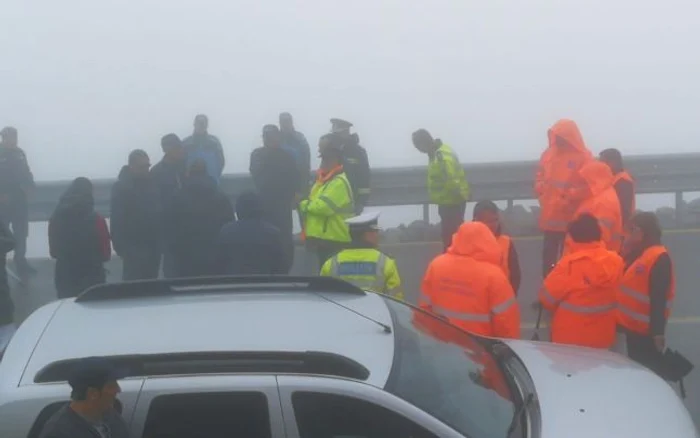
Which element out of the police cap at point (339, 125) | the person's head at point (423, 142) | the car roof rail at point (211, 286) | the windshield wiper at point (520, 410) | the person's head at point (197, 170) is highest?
the police cap at point (339, 125)

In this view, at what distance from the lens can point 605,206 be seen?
8289mm

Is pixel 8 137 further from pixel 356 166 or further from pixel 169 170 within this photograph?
pixel 356 166

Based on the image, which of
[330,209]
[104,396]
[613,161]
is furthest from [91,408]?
[613,161]

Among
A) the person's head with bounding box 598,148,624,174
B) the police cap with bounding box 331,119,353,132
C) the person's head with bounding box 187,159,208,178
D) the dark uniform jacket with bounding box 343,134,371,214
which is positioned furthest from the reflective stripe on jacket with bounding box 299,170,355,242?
the police cap with bounding box 331,119,353,132

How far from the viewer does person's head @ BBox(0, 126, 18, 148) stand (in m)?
11.9

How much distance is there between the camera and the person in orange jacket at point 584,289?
20.1 ft

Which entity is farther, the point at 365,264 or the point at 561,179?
the point at 561,179

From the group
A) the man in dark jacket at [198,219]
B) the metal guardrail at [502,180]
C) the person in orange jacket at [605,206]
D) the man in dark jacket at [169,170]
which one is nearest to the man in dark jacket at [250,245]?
the man in dark jacket at [198,219]

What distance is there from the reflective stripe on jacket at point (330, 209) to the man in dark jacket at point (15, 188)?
443 cm

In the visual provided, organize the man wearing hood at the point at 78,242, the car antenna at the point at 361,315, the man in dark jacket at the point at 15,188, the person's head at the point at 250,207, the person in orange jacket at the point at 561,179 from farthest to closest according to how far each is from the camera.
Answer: the man in dark jacket at the point at 15,188, the person in orange jacket at the point at 561,179, the man wearing hood at the point at 78,242, the person's head at the point at 250,207, the car antenna at the point at 361,315

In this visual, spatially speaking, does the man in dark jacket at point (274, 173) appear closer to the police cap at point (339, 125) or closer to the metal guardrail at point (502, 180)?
the police cap at point (339, 125)

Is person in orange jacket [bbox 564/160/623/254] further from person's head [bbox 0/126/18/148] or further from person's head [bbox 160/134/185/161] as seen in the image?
person's head [bbox 0/126/18/148]

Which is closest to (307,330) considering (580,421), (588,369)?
(580,421)

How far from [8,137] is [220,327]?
853 centimetres
